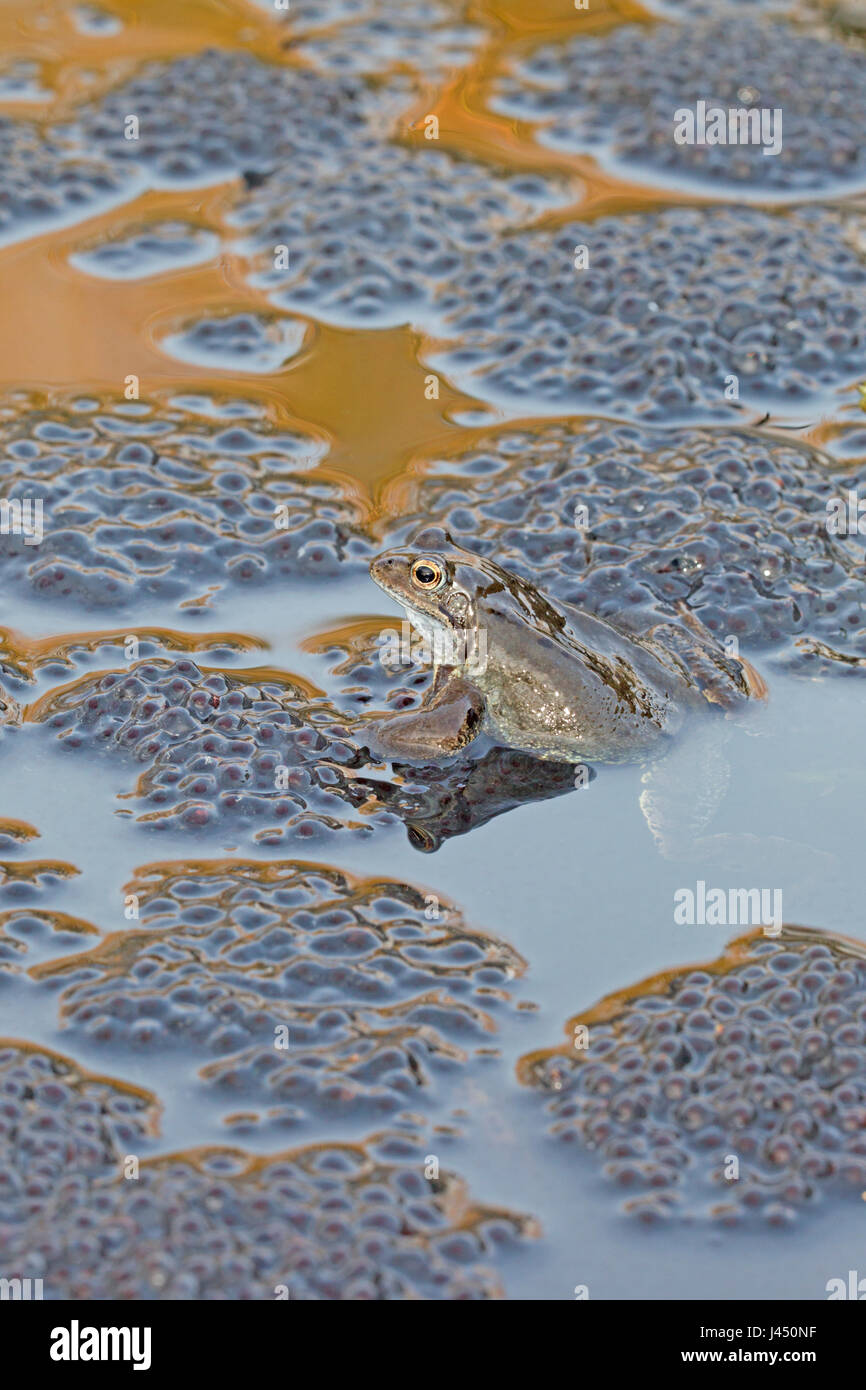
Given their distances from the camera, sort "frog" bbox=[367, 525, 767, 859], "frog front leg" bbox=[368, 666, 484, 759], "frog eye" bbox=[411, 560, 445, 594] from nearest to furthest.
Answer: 1. "frog" bbox=[367, 525, 767, 859]
2. "frog eye" bbox=[411, 560, 445, 594]
3. "frog front leg" bbox=[368, 666, 484, 759]

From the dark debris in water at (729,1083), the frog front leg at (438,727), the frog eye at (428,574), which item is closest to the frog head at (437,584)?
the frog eye at (428,574)

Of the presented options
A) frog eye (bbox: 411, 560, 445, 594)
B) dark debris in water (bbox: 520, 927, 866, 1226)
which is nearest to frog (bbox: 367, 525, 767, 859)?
frog eye (bbox: 411, 560, 445, 594)

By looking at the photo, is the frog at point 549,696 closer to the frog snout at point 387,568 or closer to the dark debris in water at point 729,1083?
the frog snout at point 387,568

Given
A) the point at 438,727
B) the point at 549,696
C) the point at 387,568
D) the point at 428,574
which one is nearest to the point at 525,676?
the point at 549,696

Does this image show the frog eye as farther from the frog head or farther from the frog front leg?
the frog front leg

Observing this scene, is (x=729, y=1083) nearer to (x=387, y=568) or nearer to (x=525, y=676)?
(x=525, y=676)
